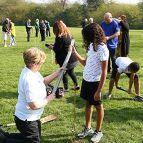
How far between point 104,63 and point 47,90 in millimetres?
1038

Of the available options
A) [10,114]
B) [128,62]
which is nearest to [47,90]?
[10,114]

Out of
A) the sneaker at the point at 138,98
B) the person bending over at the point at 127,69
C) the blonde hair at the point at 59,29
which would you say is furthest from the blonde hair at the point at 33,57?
the sneaker at the point at 138,98

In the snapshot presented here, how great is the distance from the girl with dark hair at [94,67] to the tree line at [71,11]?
57.0 m

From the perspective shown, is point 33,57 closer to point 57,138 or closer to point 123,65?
point 57,138

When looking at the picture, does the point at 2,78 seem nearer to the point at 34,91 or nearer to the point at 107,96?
the point at 107,96

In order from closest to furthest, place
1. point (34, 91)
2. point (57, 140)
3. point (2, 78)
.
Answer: point (34, 91) → point (57, 140) → point (2, 78)

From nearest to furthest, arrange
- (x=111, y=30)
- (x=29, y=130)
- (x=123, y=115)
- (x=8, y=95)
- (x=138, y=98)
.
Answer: (x=29, y=130)
(x=123, y=115)
(x=138, y=98)
(x=8, y=95)
(x=111, y=30)

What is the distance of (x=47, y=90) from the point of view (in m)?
4.46

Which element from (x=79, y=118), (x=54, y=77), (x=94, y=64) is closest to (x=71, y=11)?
(x=79, y=118)

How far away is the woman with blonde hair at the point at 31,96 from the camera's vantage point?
4.10 m

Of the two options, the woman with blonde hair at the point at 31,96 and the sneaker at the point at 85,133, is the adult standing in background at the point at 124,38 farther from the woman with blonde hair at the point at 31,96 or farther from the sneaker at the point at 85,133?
the woman with blonde hair at the point at 31,96

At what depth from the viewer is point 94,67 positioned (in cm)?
530

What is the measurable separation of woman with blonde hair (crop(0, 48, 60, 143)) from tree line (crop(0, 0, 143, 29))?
191ft

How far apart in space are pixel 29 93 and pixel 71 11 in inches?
2471
